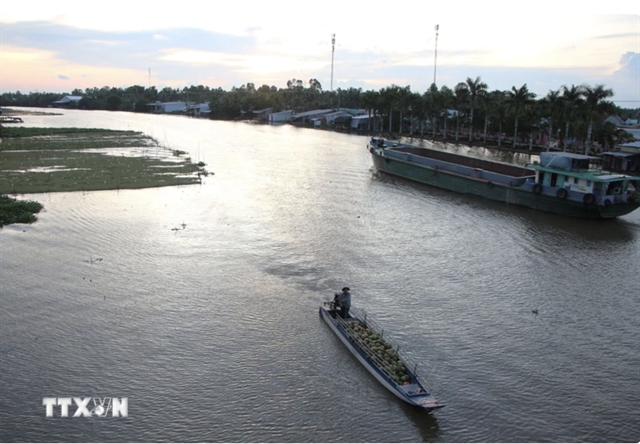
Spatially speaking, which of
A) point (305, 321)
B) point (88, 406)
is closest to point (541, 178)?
point (305, 321)

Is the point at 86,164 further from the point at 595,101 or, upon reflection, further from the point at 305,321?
the point at 595,101

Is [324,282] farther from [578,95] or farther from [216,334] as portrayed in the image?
[578,95]

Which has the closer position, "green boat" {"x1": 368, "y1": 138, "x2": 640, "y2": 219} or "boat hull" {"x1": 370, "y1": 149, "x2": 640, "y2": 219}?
"green boat" {"x1": 368, "y1": 138, "x2": 640, "y2": 219}

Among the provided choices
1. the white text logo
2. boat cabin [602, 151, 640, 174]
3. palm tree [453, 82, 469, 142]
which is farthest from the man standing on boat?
palm tree [453, 82, 469, 142]

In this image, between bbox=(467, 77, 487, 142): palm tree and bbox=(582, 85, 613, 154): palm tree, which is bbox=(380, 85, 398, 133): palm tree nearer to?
bbox=(467, 77, 487, 142): palm tree

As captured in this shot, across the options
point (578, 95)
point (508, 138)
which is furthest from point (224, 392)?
point (508, 138)
